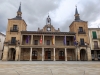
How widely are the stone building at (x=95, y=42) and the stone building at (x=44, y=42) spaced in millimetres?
2333

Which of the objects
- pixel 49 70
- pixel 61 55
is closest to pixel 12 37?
pixel 61 55

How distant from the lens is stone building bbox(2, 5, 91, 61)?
86.8ft

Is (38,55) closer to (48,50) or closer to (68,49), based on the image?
(48,50)

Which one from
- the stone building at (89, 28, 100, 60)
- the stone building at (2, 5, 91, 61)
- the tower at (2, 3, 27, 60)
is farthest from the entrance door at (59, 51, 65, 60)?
the tower at (2, 3, 27, 60)

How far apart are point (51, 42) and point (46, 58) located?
4.53 metres

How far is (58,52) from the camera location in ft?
95.1

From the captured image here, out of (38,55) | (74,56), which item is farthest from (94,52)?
(38,55)

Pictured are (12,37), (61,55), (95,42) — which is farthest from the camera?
(95,42)

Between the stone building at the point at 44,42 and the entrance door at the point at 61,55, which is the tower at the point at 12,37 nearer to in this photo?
the stone building at the point at 44,42

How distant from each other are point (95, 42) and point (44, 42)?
45.9ft

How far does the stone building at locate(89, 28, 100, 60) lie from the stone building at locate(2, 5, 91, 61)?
7.65 ft

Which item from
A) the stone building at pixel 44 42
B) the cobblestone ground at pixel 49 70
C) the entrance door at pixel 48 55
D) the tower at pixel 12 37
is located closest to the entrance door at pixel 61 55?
the stone building at pixel 44 42

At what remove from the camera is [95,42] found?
1160 inches

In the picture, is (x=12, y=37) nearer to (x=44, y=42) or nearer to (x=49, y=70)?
(x=44, y=42)
